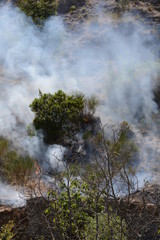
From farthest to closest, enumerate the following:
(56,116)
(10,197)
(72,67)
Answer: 1. (72,67)
2. (56,116)
3. (10,197)

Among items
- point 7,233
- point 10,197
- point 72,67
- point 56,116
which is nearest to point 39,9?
point 72,67

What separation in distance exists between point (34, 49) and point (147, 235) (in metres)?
8.51

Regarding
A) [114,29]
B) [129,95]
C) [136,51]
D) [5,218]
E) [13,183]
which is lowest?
[5,218]

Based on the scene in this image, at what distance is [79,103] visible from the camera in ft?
29.3

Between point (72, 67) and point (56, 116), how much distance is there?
384 centimetres

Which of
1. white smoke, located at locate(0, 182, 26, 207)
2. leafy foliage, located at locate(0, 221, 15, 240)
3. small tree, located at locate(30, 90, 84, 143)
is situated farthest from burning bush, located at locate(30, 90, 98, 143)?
leafy foliage, located at locate(0, 221, 15, 240)

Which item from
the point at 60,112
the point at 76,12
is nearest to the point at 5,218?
the point at 60,112

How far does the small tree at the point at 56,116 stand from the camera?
28.0 feet

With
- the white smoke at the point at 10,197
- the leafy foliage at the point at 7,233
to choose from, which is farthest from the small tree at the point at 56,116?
the leafy foliage at the point at 7,233

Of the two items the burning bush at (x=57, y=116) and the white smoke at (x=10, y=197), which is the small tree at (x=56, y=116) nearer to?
the burning bush at (x=57, y=116)

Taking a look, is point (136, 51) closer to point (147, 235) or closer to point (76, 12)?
point (76, 12)

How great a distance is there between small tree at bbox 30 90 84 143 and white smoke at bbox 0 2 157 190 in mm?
364

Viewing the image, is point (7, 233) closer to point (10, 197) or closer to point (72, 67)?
point (10, 197)

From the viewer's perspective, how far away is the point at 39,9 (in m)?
13.2
